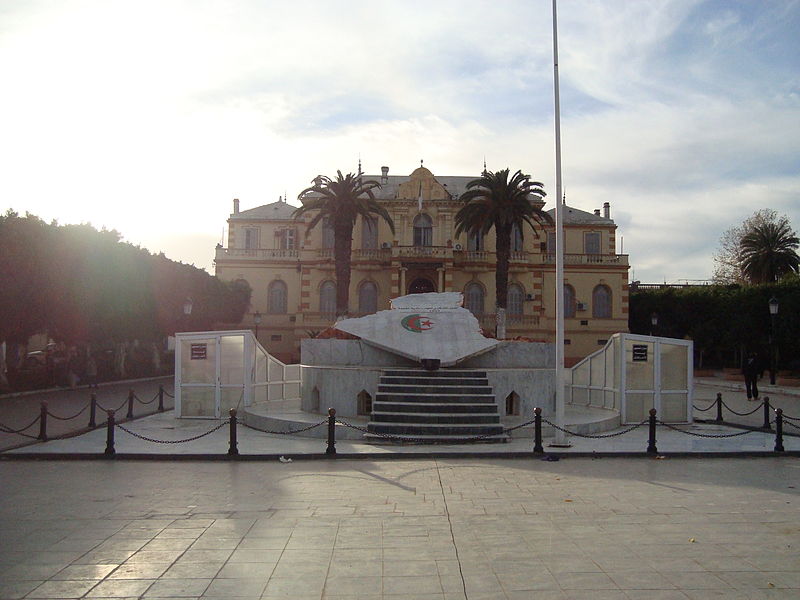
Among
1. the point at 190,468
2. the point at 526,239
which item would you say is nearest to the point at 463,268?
the point at 526,239

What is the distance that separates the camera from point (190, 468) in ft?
42.0

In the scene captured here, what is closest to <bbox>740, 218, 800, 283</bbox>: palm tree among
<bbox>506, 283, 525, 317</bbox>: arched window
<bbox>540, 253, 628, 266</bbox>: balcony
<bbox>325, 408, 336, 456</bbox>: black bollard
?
<bbox>540, 253, 628, 266</bbox>: balcony

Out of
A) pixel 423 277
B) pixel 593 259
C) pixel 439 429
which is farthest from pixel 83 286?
pixel 593 259

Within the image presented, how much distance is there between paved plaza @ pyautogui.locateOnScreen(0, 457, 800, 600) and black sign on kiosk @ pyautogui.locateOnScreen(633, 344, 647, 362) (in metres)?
6.30

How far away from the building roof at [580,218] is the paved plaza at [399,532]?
44316 millimetres

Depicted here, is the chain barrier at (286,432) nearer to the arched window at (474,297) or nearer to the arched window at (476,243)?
the arched window at (474,297)

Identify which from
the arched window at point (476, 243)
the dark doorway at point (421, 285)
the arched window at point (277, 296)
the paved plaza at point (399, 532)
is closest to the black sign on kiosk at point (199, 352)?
the paved plaza at point (399, 532)

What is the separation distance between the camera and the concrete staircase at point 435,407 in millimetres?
15711

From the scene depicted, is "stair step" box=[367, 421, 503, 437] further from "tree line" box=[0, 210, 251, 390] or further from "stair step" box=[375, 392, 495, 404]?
"tree line" box=[0, 210, 251, 390]

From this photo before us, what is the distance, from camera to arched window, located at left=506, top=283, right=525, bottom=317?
51719 millimetres

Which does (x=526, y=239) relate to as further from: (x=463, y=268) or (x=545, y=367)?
(x=545, y=367)

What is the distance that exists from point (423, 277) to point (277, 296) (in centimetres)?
1050

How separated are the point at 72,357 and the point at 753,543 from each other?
1295 inches

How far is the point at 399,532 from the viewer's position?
27.1ft
